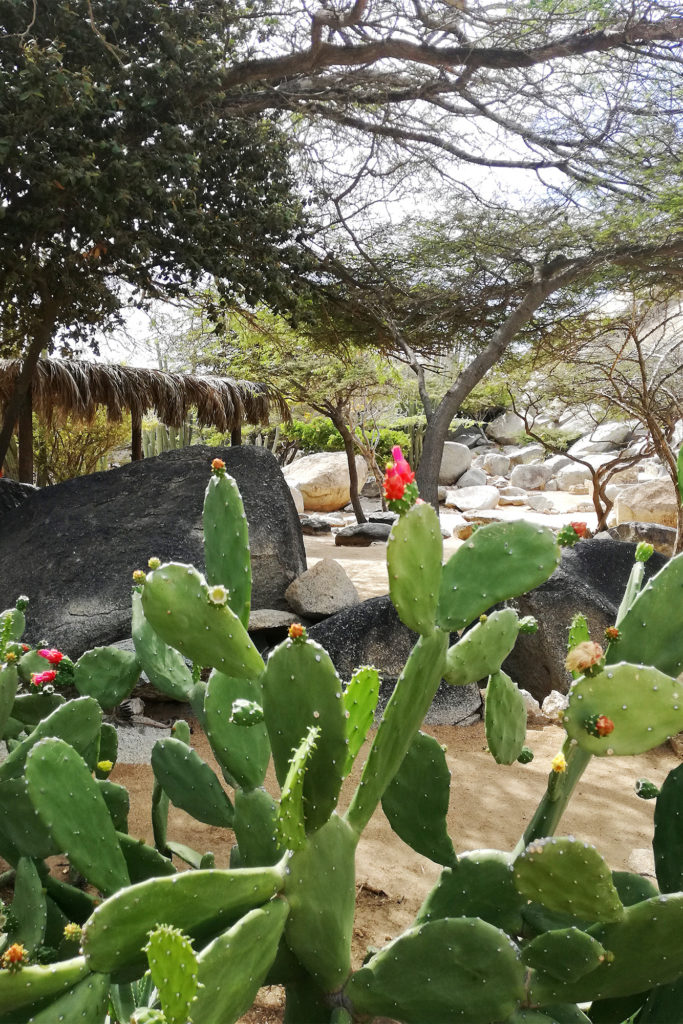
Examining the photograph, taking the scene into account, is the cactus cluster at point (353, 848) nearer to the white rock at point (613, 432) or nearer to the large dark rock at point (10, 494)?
the large dark rock at point (10, 494)

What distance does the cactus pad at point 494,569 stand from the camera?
94 cm

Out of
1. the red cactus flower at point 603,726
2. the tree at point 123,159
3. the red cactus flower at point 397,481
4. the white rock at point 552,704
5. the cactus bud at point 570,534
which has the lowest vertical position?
Result: the white rock at point 552,704

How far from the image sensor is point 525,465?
66.1 feet

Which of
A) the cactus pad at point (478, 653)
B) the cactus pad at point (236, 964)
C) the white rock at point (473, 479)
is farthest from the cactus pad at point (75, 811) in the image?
the white rock at point (473, 479)

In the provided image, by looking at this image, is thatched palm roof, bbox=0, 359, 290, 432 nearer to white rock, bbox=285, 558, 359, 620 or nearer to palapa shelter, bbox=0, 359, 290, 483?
palapa shelter, bbox=0, 359, 290, 483

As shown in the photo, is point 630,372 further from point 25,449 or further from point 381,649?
point 381,649

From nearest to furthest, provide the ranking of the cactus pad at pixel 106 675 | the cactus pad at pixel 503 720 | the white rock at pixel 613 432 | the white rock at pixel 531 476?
the cactus pad at pixel 503 720 → the cactus pad at pixel 106 675 → the white rock at pixel 531 476 → the white rock at pixel 613 432

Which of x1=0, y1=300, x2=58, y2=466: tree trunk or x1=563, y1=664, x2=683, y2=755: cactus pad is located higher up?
x1=0, y1=300, x2=58, y2=466: tree trunk

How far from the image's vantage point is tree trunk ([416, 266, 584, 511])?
6.97 meters

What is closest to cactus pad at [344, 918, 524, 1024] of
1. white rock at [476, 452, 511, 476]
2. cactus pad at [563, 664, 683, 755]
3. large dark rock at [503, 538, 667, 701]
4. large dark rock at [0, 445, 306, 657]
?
cactus pad at [563, 664, 683, 755]

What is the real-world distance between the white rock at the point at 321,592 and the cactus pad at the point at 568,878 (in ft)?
12.8

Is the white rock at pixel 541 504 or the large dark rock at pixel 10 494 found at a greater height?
the large dark rock at pixel 10 494

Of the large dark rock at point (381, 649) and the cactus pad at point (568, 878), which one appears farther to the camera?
the large dark rock at point (381, 649)

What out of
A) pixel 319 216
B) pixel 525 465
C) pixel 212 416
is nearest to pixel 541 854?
pixel 319 216
